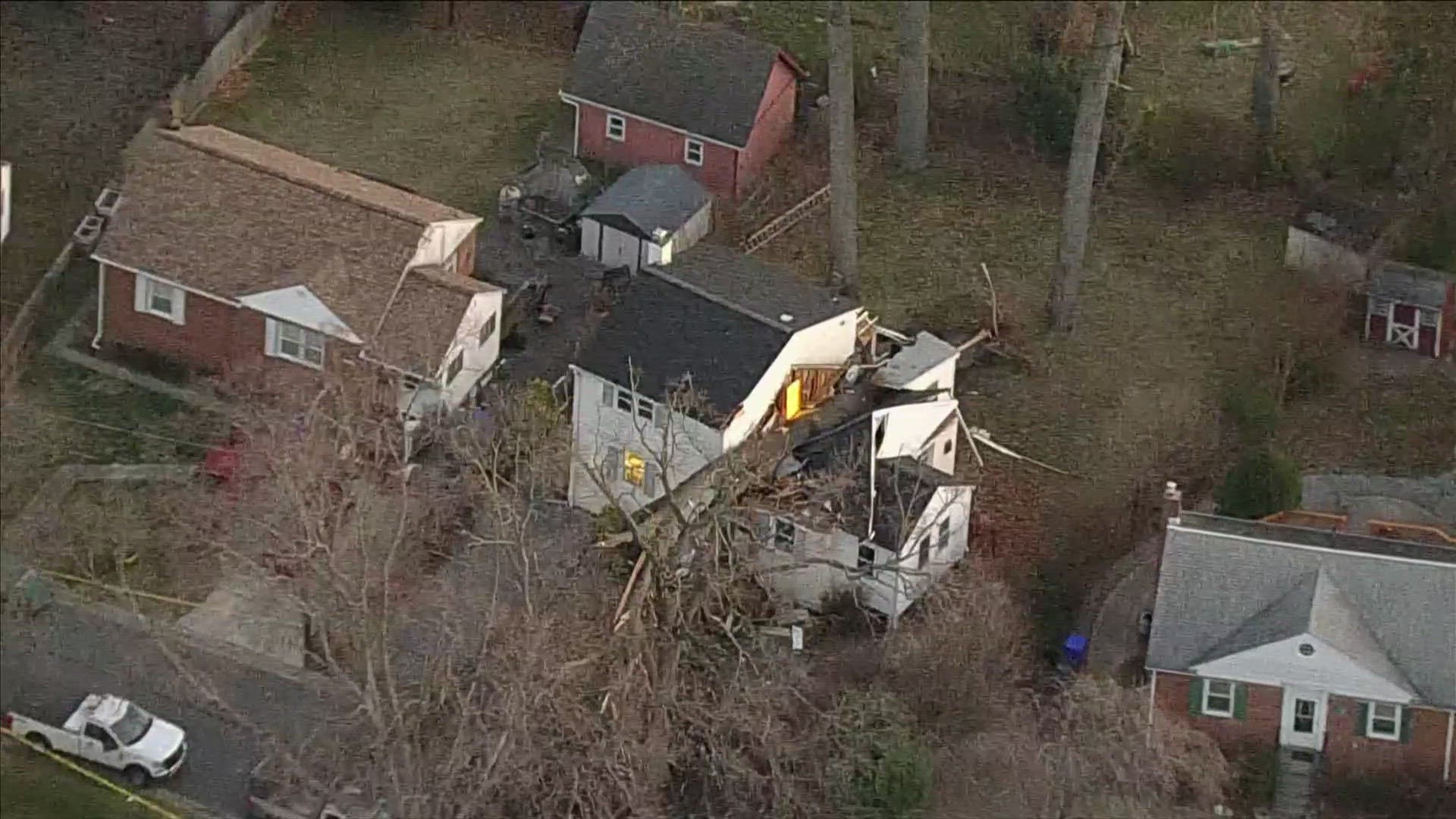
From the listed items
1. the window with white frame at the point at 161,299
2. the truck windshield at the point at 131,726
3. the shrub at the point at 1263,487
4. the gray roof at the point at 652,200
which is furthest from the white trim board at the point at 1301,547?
the window with white frame at the point at 161,299

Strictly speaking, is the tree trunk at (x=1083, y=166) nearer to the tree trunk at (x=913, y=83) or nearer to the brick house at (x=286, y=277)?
the tree trunk at (x=913, y=83)

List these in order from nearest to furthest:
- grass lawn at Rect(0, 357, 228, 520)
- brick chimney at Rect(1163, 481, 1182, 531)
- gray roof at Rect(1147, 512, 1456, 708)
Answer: gray roof at Rect(1147, 512, 1456, 708) < brick chimney at Rect(1163, 481, 1182, 531) < grass lawn at Rect(0, 357, 228, 520)

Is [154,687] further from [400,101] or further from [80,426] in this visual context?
[400,101]

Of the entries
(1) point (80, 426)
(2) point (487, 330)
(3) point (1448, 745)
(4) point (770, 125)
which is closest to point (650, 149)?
(4) point (770, 125)

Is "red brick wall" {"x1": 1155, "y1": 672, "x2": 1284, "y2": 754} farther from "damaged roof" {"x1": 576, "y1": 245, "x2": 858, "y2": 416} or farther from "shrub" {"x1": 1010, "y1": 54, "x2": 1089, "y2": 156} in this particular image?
"shrub" {"x1": 1010, "y1": 54, "x2": 1089, "y2": 156}

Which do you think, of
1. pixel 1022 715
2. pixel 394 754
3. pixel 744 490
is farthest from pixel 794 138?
pixel 394 754

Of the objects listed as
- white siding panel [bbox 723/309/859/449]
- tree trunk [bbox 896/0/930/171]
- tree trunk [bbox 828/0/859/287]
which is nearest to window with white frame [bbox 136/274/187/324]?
white siding panel [bbox 723/309/859/449]

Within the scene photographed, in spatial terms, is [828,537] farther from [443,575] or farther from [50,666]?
[50,666]
